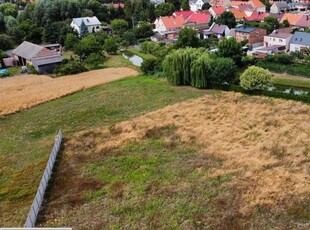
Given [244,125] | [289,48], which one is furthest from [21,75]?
[289,48]

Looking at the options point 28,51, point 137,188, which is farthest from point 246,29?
point 137,188

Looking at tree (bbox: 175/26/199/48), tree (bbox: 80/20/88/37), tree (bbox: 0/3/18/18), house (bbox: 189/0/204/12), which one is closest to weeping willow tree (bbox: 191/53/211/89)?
tree (bbox: 175/26/199/48)

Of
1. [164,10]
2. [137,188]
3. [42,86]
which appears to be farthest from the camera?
[164,10]

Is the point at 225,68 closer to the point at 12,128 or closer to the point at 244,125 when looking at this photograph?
the point at 244,125

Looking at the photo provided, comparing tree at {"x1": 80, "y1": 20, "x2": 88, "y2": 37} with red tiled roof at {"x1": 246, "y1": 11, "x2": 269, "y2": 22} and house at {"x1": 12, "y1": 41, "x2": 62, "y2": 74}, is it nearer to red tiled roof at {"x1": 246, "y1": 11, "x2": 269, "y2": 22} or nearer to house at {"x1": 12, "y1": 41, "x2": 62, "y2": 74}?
house at {"x1": 12, "y1": 41, "x2": 62, "y2": 74}

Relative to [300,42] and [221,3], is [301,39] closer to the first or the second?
[300,42]

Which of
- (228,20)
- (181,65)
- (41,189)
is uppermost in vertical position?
(228,20)
